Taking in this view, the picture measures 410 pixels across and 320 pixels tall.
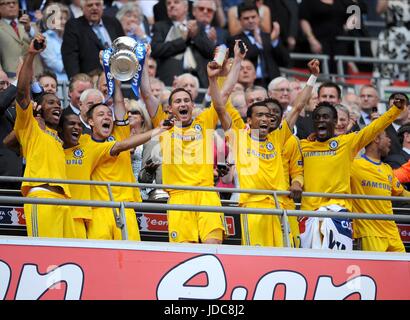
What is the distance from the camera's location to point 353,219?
14.4 meters

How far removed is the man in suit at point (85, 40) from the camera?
17281 mm

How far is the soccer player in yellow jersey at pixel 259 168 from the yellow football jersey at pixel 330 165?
0.35m

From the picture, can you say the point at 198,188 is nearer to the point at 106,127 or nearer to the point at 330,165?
the point at 106,127

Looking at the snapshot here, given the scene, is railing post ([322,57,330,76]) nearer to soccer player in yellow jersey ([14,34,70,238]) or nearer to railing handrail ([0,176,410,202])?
railing handrail ([0,176,410,202])

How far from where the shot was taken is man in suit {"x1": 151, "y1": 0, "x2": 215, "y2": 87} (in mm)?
18281

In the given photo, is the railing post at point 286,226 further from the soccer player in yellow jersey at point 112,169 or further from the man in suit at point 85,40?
the man in suit at point 85,40

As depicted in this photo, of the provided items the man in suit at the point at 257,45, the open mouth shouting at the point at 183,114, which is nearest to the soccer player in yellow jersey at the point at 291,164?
the open mouth shouting at the point at 183,114

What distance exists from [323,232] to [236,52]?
2060 millimetres

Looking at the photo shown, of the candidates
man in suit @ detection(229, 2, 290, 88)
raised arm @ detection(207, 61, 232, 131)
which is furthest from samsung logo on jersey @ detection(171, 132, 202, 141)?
man in suit @ detection(229, 2, 290, 88)

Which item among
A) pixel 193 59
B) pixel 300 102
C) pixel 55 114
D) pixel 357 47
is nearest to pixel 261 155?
pixel 300 102

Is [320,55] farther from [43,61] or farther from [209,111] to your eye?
[209,111]

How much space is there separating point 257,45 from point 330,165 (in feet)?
15.3

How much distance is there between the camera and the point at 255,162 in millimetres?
14391

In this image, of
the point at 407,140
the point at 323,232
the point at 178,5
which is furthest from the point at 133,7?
the point at 323,232
